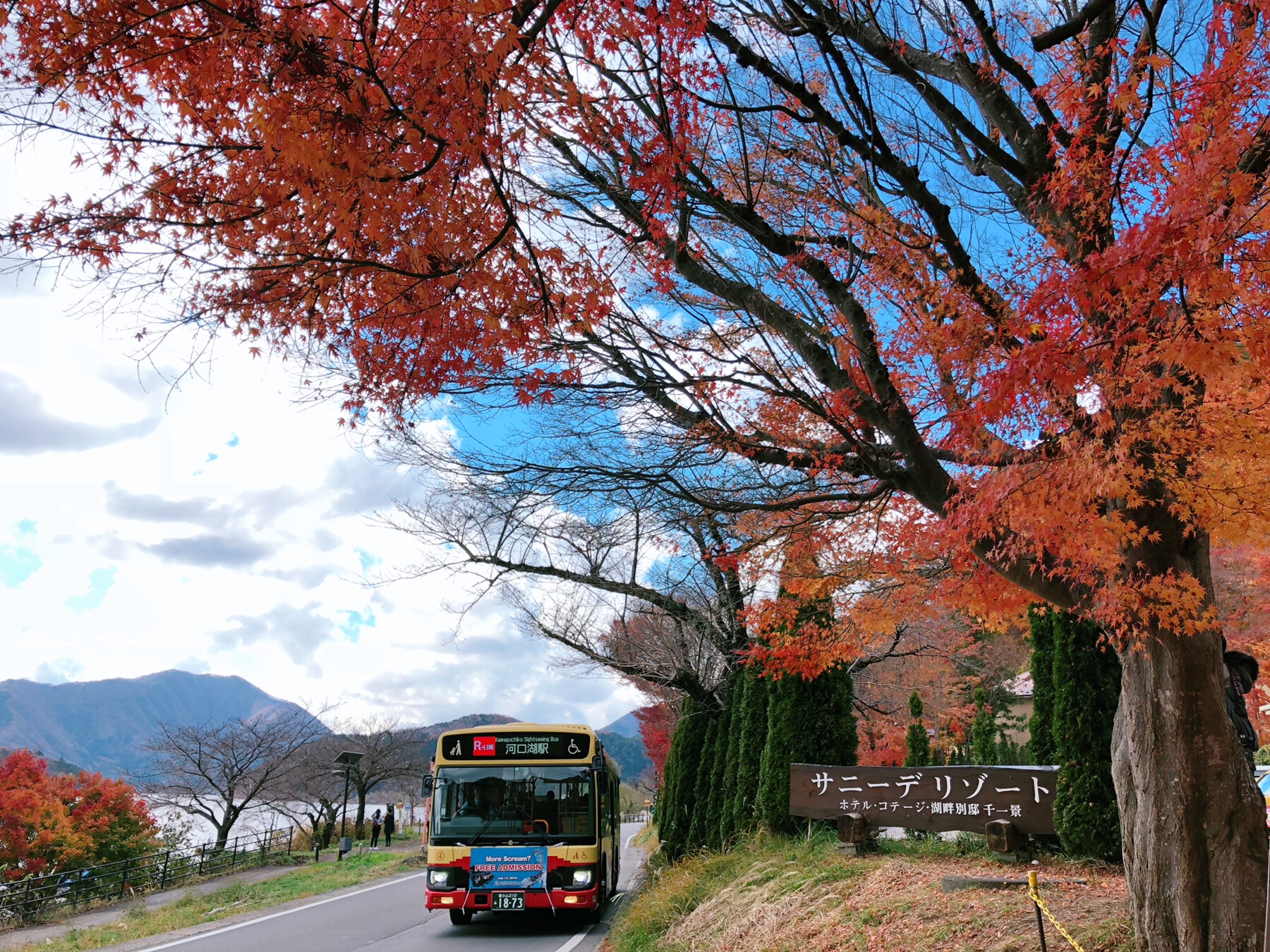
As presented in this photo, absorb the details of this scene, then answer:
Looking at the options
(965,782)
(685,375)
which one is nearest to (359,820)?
(965,782)

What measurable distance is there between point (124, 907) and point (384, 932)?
7477 millimetres

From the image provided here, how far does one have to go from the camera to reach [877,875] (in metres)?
9.10

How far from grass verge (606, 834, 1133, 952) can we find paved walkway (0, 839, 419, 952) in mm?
8816

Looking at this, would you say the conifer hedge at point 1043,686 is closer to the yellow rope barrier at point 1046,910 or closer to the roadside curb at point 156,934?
the yellow rope barrier at point 1046,910

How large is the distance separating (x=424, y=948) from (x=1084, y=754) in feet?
29.3

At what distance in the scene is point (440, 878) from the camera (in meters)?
12.2

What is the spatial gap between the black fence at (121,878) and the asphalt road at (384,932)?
15.3ft

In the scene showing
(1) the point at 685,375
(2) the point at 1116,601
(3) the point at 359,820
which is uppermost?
(1) the point at 685,375

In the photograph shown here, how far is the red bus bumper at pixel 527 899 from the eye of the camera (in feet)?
39.7

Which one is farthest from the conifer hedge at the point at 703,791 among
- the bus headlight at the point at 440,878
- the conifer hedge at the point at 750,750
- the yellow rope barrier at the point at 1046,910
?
the yellow rope barrier at the point at 1046,910

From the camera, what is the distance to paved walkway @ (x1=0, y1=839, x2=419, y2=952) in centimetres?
1277

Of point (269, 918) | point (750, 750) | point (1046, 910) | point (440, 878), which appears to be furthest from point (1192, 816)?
point (269, 918)

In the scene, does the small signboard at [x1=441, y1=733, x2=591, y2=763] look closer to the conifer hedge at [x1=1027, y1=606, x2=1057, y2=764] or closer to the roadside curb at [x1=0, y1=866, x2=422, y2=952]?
the roadside curb at [x1=0, y1=866, x2=422, y2=952]

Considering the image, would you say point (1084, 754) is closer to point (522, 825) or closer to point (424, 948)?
point (522, 825)
